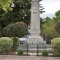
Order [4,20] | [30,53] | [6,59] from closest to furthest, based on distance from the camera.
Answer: [6,59]
[30,53]
[4,20]

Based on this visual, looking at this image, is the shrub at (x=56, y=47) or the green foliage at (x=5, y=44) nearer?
the shrub at (x=56, y=47)

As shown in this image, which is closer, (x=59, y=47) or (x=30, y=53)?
(x=59, y=47)

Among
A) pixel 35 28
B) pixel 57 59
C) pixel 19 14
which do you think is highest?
pixel 19 14

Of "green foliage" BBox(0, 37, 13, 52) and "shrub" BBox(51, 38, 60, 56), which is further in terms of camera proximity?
"green foliage" BBox(0, 37, 13, 52)

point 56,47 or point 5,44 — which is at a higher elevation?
point 5,44

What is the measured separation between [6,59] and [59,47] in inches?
213

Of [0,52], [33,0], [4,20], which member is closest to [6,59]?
[0,52]

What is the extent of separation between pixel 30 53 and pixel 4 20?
21220 mm

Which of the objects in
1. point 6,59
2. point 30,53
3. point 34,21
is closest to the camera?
point 6,59

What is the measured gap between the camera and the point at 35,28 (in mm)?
27703

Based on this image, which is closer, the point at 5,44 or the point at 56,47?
the point at 56,47

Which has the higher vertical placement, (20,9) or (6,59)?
(20,9)

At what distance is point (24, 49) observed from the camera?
72.6ft

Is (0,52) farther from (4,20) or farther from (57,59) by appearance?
(4,20)
